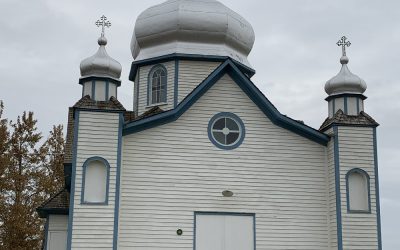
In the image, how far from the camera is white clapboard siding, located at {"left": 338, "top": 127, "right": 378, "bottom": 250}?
65.5ft

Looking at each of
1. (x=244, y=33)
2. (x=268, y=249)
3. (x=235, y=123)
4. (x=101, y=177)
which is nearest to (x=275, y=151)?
(x=235, y=123)

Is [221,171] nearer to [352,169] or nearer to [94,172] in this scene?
[94,172]

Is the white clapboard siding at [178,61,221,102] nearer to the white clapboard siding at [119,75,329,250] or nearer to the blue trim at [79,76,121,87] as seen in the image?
the white clapboard siding at [119,75,329,250]

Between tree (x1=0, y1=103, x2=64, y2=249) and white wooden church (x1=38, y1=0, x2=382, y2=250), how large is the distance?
11.6 meters

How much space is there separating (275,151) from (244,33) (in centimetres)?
726

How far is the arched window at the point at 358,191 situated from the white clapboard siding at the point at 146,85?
719 cm

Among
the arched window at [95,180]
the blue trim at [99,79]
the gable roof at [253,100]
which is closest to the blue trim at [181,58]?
the gable roof at [253,100]

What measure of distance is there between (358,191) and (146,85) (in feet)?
30.2

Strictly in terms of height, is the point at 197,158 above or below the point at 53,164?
below

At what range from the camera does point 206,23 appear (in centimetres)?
2558

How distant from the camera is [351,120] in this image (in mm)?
20953

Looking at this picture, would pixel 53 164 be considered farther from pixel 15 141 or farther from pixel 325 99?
pixel 325 99

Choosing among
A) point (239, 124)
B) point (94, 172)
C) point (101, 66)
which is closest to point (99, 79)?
point (101, 66)

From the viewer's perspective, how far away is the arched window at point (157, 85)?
24891mm
